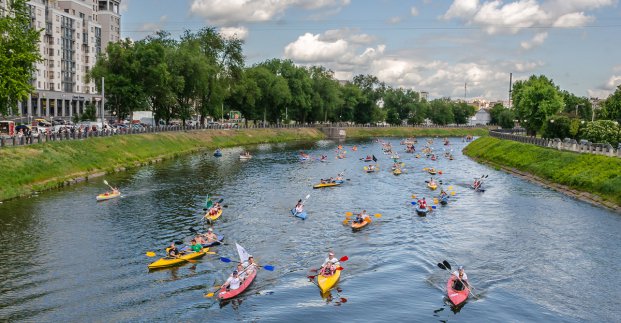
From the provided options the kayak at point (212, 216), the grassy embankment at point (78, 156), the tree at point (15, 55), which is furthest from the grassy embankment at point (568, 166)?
the tree at point (15, 55)

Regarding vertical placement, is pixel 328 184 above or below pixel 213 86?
below

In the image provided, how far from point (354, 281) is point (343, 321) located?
550 centimetres

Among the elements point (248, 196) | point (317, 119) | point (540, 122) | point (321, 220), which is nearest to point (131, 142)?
point (248, 196)

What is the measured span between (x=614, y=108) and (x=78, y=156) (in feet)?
310

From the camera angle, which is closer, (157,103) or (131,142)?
(131,142)

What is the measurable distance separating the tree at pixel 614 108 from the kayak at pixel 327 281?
316 feet

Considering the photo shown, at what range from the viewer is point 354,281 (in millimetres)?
30547

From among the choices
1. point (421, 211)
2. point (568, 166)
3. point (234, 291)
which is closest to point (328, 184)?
point (421, 211)

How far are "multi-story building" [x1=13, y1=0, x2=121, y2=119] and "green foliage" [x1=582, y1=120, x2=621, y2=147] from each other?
98812 mm

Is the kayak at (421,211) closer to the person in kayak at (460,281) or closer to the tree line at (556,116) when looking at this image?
the person in kayak at (460,281)

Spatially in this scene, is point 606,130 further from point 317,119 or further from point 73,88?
point 73,88

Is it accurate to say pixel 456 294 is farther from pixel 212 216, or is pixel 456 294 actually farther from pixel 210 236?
pixel 212 216

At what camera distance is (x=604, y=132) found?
243 ft

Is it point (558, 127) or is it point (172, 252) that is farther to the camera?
point (558, 127)
